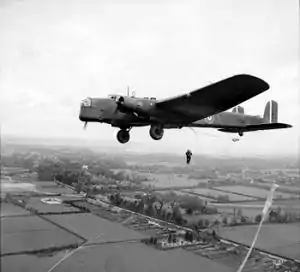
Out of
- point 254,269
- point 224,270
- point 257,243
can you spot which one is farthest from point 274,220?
point 224,270

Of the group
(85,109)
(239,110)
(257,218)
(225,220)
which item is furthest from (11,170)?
(257,218)

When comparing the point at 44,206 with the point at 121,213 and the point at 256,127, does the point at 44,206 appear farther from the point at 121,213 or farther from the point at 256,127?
the point at 256,127

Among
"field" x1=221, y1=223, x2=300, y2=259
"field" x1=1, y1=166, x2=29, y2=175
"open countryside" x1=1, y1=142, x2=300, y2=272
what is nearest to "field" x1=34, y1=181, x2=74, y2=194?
"open countryside" x1=1, y1=142, x2=300, y2=272

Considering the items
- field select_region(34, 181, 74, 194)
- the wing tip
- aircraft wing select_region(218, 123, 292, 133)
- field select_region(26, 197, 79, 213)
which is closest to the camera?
the wing tip

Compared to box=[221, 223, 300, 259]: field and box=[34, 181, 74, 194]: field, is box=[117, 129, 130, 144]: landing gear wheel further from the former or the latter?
box=[221, 223, 300, 259]: field

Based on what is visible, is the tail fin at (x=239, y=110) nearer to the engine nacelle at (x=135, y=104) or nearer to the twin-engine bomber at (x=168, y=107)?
the twin-engine bomber at (x=168, y=107)

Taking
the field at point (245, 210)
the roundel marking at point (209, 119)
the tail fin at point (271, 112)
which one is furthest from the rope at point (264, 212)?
the roundel marking at point (209, 119)
